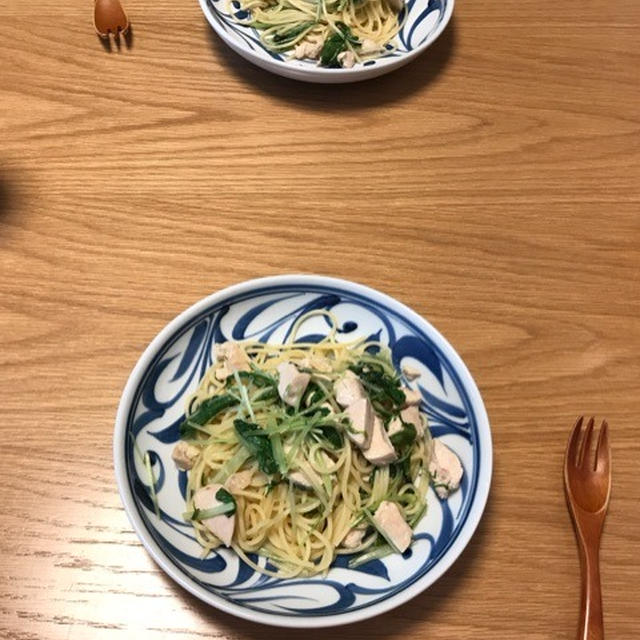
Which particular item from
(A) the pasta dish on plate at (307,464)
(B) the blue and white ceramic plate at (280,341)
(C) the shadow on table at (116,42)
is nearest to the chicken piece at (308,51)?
(C) the shadow on table at (116,42)

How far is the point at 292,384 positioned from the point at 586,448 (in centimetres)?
46

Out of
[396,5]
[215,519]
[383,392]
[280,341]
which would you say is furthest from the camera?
[396,5]

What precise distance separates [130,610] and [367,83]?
3.65 ft

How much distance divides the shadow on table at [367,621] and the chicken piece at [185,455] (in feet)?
0.50

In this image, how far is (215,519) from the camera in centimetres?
94

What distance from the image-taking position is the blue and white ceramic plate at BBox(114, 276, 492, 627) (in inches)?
34.7

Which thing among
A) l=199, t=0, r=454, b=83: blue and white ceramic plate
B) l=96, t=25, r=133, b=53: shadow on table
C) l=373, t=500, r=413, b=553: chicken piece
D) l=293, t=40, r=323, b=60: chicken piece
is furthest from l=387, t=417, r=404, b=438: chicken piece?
l=96, t=25, r=133, b=53: shadow on table

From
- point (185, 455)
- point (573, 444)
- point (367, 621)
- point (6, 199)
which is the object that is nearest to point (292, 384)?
point (185, 455)

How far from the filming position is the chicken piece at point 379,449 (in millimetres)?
979

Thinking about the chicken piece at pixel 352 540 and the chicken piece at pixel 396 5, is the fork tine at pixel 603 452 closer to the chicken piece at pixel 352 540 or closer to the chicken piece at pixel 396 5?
the chicken piece at pixel 352 540

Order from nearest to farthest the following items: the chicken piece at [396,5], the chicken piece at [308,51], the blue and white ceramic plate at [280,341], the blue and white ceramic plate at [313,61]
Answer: the blue and white ceramic plate at [280,341] → the blue and white ceramic plate at [313,61] → the chicken piece at [308,51] → the chicken piece at [396,5]

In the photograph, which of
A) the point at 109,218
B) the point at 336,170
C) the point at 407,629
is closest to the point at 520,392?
the point at 407,629

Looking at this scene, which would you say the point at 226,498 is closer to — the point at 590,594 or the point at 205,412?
the point at 205,412

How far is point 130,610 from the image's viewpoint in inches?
37.4
